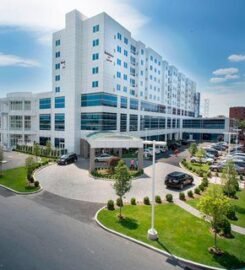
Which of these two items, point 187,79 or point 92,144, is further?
point 187,79

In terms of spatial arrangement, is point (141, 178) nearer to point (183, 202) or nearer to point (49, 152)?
point (183, 202)

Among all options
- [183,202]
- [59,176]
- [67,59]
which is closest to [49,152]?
[59,176]

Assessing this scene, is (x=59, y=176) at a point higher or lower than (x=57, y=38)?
lower

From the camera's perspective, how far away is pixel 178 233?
511 inches

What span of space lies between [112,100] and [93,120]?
20.2 ft

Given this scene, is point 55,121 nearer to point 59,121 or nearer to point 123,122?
point 59,121

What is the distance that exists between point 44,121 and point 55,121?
4864 millimetres

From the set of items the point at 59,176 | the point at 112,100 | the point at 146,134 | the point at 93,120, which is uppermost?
the point at 112,100

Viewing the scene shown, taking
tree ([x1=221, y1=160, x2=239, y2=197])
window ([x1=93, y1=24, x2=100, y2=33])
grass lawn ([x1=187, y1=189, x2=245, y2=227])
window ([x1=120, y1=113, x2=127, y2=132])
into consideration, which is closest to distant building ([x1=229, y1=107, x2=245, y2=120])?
window ([x1=120, y1=113, x2=127, y2=132])

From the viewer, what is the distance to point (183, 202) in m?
18.5

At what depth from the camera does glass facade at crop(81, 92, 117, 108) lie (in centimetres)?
4191

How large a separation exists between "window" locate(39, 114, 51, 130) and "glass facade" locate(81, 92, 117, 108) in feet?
34.4

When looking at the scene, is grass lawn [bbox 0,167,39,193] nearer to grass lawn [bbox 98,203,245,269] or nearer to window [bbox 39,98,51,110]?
grass lawn [bbox 98,203,245,269]

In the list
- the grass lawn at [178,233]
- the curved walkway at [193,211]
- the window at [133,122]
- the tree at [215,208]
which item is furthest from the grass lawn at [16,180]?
the window at [133,122]
